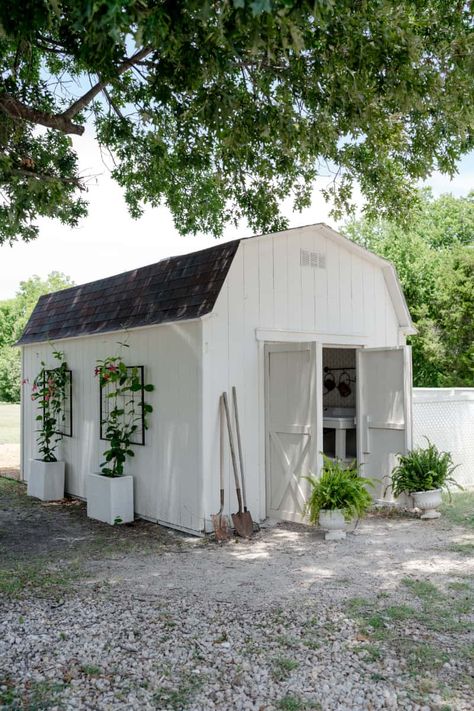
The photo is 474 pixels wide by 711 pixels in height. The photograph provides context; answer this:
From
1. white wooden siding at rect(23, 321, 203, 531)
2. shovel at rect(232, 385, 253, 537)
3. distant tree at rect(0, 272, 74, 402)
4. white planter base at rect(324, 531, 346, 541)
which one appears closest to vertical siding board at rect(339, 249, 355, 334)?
shovel at rect(232, 385, 253, 537)

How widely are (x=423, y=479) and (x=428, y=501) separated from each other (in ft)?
0.85

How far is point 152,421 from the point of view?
724 cm

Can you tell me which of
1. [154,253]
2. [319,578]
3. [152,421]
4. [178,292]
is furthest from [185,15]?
[154,253]

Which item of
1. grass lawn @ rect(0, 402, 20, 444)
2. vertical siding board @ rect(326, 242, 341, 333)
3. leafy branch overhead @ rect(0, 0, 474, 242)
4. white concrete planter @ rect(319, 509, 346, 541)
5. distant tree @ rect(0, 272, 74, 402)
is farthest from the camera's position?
distant tree @ rect(0, 272, 74, 402)

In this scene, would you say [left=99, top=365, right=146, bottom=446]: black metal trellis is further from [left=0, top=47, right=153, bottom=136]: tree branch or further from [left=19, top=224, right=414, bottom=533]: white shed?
[left=0, top=47, right=153, bottom=136]: tree branch

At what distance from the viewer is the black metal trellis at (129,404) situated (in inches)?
290

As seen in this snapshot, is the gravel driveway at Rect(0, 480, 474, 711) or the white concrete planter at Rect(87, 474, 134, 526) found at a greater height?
the white concrete planter at Rect(87, 474, 134, 526)

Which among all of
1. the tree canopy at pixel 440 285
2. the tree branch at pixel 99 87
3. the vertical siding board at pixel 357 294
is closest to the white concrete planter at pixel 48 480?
the vertical siding board at pixel 357 294

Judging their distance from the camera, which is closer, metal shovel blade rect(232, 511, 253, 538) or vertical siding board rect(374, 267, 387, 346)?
metal shovel blade rect(232, 511, 253, 538)

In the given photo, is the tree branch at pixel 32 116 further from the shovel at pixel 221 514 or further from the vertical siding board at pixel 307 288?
the shovel at pixel 221 514

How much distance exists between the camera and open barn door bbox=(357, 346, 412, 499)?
7430 millimetres

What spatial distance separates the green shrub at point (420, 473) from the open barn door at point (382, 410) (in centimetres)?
20

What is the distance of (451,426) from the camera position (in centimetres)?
886

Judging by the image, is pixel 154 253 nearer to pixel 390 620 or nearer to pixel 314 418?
pixel 314 418
